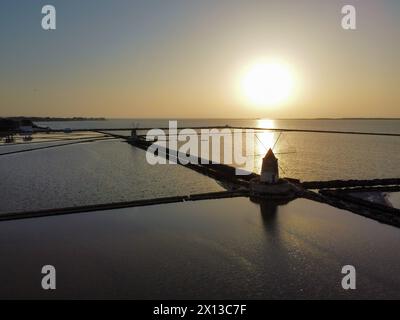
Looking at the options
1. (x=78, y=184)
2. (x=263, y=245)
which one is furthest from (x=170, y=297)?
(x=78, y=184)

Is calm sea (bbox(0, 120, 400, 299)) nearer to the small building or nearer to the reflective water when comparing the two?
the reflective water

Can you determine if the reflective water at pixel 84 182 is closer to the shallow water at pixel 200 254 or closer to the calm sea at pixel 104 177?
the calm sea at pixel 104 177

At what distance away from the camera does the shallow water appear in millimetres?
12031

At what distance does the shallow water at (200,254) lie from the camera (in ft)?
39.5

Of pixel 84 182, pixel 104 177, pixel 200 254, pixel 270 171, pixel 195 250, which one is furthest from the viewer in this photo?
pixel 104 177

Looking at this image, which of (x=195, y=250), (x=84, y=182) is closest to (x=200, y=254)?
(x=195, y=250)

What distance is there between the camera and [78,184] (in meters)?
32.1

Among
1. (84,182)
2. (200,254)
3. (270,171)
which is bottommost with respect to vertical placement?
(200,254)

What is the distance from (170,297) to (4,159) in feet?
152

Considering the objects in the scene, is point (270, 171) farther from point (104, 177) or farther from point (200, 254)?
point (104, 177)

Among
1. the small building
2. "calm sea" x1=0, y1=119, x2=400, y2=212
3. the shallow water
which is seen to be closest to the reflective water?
"calm sea" x1=0, y1=119, x2=400, y2=212

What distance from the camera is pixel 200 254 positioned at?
15133 mm

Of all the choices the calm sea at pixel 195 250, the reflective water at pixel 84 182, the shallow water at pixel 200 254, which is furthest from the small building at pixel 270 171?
the shallow water at pixel 200 254
